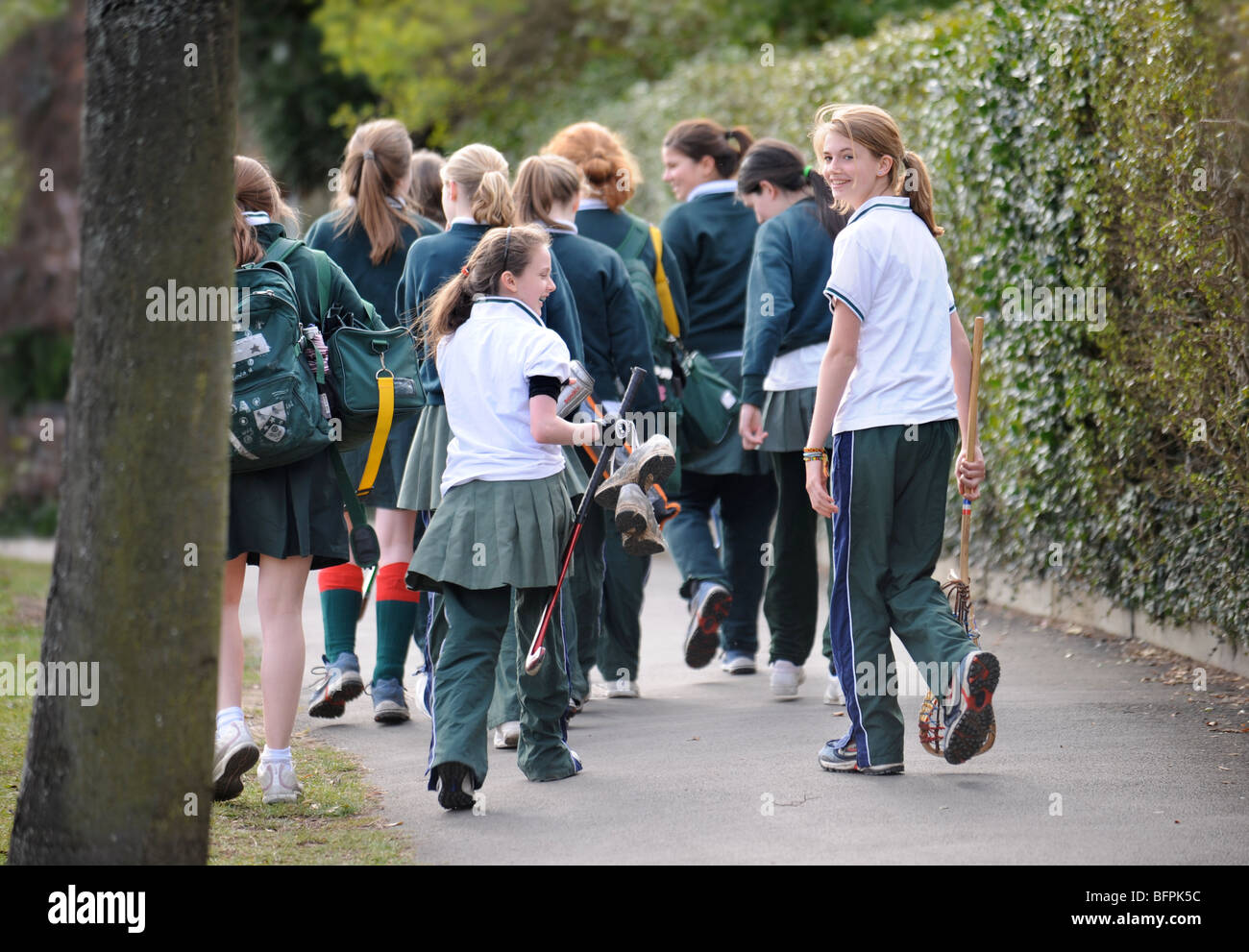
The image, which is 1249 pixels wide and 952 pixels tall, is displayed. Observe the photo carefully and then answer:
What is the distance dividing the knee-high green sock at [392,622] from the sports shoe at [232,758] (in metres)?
1.59

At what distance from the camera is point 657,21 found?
1912cm

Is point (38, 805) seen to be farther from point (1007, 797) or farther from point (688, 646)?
point (688, 646)

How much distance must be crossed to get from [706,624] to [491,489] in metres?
2.09

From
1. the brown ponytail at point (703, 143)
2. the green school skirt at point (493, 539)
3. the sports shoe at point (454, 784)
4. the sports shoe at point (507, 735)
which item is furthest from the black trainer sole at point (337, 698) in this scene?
the brown ponytail at point (703, 143)

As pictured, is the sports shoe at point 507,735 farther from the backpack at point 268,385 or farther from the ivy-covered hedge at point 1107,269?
the ivy-covered hedge at point 1107,269

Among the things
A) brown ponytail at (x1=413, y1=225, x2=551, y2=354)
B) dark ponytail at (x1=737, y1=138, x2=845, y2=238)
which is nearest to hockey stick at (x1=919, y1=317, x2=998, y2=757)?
brown ponytail at (x1=413, y1=225, x2=551, y2=354)

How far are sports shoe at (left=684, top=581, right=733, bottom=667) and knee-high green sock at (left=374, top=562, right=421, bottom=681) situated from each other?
121 cm

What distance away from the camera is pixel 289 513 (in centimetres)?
511

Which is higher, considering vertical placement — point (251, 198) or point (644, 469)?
point (251, 198)

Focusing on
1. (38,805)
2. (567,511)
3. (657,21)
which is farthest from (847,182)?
(657,21)

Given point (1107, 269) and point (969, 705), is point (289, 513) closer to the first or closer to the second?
point (969, 705)

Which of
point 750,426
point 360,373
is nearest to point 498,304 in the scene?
point 360,373

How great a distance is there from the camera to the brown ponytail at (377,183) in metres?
6.71
